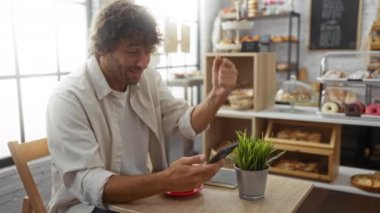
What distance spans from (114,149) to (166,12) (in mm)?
2674

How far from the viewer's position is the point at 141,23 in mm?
1177

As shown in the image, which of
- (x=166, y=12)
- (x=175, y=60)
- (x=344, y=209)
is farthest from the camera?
(x=175, y=60)

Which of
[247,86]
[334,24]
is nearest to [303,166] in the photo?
[247,86]

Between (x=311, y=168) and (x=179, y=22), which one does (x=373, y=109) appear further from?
(x=179, y=22)

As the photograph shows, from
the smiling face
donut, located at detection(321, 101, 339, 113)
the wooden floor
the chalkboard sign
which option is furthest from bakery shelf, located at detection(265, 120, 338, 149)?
the chalkboard sign

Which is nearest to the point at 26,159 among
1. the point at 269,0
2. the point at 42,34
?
the point at 42,34

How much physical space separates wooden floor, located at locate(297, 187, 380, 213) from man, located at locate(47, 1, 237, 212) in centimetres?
148

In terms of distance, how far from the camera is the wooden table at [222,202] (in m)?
0.97

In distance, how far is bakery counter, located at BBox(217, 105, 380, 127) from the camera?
181 cm

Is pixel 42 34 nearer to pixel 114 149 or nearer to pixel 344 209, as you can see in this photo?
pixel 114 149

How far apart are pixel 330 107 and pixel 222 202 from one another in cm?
117

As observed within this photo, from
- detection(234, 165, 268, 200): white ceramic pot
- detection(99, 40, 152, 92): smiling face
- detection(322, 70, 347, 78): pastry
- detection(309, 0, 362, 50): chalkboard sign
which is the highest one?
detection(309, 0, 362, 50): chalkboard sign

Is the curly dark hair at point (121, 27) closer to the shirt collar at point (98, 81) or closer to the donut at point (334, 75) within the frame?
the shirt collar at point (98, 81)

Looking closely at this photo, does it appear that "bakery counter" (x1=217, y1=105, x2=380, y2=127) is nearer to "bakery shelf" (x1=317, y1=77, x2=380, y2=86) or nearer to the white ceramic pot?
"bakery shelf" (x1=317, y1=77, x2=380, y2=86)
